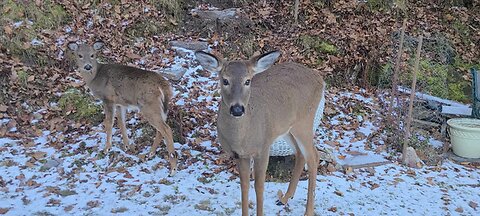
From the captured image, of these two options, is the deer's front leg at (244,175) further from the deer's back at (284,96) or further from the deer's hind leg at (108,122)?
the deer's hind leg at (108,122)

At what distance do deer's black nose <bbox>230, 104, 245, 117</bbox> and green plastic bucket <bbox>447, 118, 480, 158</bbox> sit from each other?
4.00 m

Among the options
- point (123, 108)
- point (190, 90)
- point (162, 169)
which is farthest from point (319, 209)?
point (190, 90)

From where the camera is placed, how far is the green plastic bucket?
6562mm

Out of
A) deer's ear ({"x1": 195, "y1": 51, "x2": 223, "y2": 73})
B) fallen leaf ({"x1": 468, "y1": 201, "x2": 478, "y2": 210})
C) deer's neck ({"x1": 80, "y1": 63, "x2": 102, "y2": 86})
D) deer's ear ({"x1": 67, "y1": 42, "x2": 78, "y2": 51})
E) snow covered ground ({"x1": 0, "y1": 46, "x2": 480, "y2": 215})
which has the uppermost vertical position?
deer's ear ({"x1": 195, "y1": 51, "x2": 223, "y2": 73})

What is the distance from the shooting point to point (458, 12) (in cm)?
1096

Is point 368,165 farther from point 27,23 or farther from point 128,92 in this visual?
point 27,23

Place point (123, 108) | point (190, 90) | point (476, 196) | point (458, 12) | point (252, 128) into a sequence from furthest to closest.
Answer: point (458, 12) → point (190, 90) → point (123, 108) → point (476, 196) → point (252, 128)

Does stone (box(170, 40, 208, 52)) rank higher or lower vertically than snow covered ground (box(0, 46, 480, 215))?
higher

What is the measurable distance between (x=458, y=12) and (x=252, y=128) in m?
8.51

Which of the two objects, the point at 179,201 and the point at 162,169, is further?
the point at 162,169

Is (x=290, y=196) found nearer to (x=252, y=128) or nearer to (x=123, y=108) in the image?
(x=252, y=128)

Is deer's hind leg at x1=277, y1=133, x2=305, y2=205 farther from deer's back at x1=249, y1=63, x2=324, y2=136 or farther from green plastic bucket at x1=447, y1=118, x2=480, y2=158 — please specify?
green plastic bucket at x1=447, y1=118, x2=480, y2=158

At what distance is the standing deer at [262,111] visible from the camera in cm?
391

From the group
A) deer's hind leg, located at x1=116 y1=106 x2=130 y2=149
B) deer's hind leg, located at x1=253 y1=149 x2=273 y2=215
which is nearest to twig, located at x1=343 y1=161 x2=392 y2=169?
deer's hind leg, located at x1=253 y1=149 x2=273 y2=215
